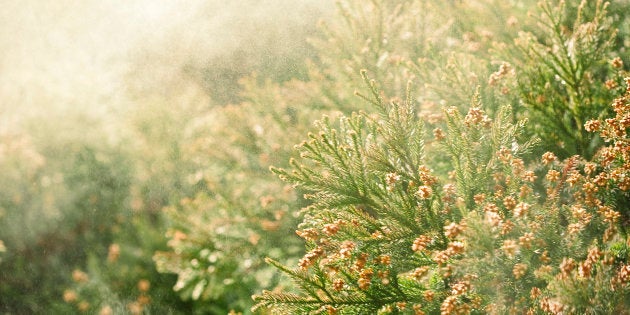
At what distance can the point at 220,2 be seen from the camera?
24.1ft

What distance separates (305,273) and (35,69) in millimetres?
9629

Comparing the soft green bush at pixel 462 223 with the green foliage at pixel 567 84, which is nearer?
the soft green bush at pixel 462 223

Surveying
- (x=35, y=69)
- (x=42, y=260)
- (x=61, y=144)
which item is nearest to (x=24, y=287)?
(x=42, y=260)

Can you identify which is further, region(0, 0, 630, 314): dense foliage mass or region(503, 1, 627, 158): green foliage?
region(503, 1, 627, 158): green foliage

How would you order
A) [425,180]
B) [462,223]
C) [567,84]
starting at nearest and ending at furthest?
[462,223]
[425,180]
[567,84]

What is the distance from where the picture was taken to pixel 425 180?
1374 mm

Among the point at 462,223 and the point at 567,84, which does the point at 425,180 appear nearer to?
the point at 462,223

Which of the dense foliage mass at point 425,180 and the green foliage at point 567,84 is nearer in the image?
the dense foliage mass at point 425,180

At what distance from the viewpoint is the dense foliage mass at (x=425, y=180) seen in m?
1.29

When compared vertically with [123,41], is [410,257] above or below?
below

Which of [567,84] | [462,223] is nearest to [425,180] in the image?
[462,223]

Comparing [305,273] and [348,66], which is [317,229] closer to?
[305,273]

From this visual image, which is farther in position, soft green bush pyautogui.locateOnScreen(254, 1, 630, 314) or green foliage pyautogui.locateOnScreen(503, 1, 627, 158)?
green foliage pyautogui.locateOnScreen(503, 1, 627, 158)

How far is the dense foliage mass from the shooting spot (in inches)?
50.9
